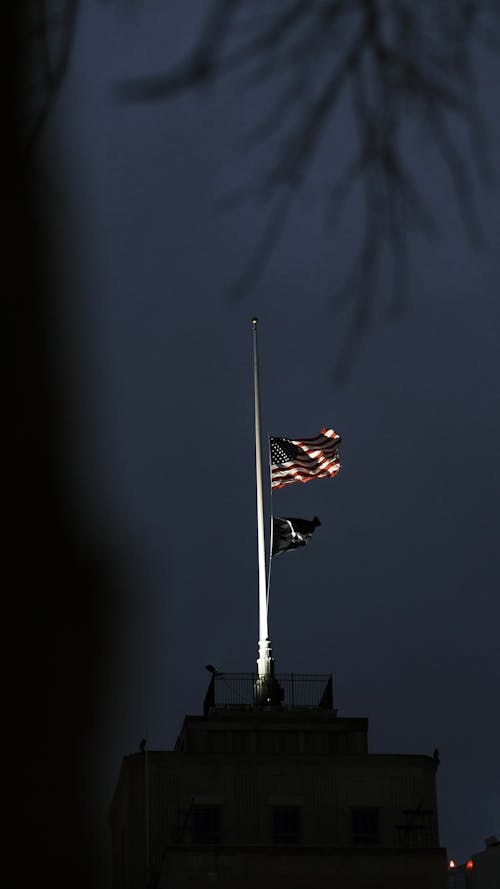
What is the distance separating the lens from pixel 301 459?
45750 millimetres

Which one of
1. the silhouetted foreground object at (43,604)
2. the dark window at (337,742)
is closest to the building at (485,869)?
the dark window at (337,742)

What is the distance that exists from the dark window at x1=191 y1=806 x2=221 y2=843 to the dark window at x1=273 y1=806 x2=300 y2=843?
1.62 metres

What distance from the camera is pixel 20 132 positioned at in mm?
2014

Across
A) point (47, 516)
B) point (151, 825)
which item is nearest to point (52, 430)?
point (47, 516)

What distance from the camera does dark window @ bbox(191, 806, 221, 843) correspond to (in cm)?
4466

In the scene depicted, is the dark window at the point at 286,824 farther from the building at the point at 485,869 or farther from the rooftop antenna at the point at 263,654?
the building at the point at 485,869

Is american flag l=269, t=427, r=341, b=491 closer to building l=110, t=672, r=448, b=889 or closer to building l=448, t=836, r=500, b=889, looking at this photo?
building l=110, t=672, r=448, b=889

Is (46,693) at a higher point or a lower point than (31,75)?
lower

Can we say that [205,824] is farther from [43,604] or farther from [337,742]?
[43,604]

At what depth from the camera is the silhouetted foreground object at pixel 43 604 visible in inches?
71.7

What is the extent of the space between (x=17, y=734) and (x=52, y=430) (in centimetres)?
36

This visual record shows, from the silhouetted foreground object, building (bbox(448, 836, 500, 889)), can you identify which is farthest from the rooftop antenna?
the silhouetted foreground object

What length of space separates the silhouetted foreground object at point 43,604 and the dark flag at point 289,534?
4601 centimetres

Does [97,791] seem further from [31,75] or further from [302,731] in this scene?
[302,731]
